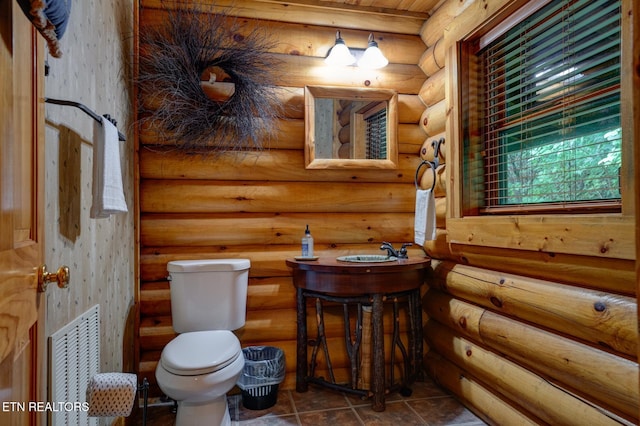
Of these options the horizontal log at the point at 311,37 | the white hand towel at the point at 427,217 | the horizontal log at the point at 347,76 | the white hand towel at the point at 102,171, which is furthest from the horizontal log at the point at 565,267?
the white hand towel at the point at 102,171

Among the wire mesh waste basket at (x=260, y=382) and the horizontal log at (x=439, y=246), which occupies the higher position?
the horizontal log at (x=439, y=246)

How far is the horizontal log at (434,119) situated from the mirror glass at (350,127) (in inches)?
9.1

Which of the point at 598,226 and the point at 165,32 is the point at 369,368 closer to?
the point at 598,226

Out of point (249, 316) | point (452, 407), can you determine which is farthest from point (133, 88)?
point (452, 407)

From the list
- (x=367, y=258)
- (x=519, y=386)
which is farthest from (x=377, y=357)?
(x=519, y=386)

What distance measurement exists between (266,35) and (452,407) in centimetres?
271

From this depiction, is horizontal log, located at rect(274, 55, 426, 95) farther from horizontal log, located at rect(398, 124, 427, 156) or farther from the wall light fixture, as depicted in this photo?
horizontal log, located at rect(398, 124, 427, 156)

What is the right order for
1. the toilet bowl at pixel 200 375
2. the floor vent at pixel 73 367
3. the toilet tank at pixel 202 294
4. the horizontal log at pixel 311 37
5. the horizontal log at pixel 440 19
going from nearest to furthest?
the floor vent at pixel 73 367
the toilet bowl at pixel 200 375
the toilet tank at pixel 202 294
the horizontal log at pixel 440 19
the horizontal log at pixel 311 37

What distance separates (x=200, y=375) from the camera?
1842 millimetres

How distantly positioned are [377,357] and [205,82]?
A: 2.04 meters

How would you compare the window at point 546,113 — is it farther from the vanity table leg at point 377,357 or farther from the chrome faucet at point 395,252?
the vanity table leg at point 377,357

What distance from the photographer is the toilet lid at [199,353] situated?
1.85 meters

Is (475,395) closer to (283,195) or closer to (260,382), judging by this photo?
(260,382)

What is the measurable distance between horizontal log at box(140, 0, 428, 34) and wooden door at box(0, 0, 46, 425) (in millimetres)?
1947
